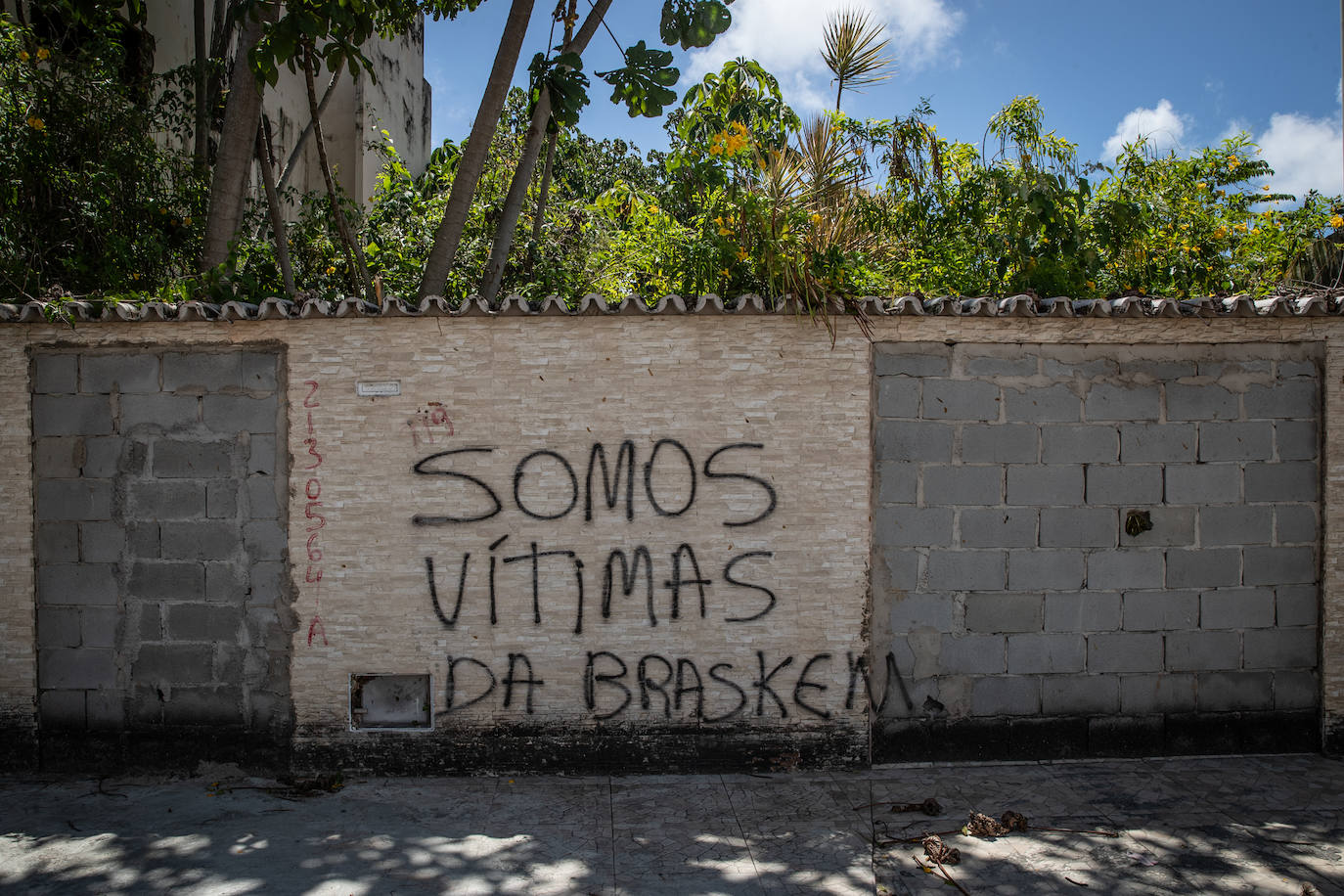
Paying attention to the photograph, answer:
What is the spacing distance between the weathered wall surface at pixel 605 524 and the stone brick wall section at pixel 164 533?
7 centimetres

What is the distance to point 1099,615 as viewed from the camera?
201 inches

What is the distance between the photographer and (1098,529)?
5094 millimetres

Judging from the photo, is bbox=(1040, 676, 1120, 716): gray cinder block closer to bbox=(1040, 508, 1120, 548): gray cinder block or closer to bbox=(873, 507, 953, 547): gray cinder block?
bbox=(1040, 508, 1120, 548): gray cinder block

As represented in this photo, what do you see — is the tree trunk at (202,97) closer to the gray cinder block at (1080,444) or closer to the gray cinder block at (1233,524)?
the gray cinder block at (1080,444)

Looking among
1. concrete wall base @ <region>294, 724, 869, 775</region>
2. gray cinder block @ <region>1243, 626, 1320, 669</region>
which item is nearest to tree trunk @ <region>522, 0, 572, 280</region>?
concrete wall base @ <region>294, 724, 869, 775</region>

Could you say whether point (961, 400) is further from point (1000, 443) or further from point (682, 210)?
point (682, 210)

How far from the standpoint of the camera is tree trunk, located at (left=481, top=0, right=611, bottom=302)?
647 centimetres

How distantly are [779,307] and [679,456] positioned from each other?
3.35 feet

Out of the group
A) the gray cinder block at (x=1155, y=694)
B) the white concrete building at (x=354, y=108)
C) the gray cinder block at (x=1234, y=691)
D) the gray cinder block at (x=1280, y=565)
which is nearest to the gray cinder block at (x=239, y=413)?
the gray cinder block at (x=1155, y=694)

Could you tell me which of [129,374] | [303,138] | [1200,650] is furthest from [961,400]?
[303,138]

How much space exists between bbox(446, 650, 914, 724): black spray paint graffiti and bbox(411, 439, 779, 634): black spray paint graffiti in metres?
0.26

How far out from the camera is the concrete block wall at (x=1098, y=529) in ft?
16.5

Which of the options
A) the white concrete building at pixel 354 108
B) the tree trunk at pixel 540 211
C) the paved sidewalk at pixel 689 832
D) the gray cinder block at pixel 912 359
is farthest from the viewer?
the white concrete building at pixel 354 108

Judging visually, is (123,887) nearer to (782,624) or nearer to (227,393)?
(227,393)
